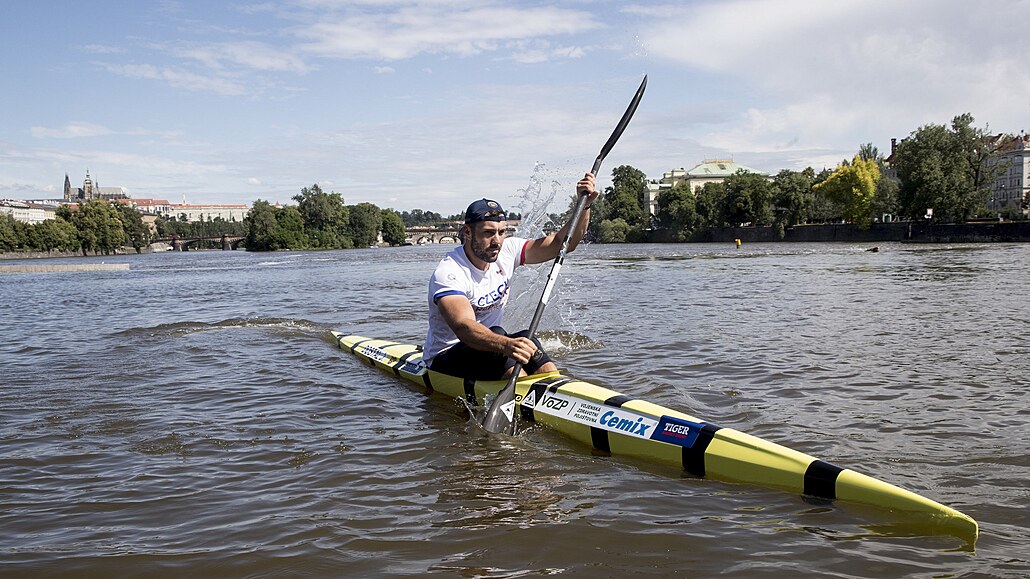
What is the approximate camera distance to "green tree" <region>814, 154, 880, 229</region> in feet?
268

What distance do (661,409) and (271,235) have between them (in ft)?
441

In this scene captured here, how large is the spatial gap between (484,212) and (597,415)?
2127mm

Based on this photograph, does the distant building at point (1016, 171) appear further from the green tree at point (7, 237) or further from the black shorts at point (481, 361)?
the green tree at point (7, 237)

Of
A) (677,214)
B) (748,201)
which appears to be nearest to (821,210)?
(748,201)

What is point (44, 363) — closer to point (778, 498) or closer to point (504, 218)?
point (504, 218)

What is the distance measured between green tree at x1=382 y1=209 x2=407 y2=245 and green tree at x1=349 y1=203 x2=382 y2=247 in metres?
9.18

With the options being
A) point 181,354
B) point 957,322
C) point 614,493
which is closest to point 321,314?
point 181,354

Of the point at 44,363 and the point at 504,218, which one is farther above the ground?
the point at 504,218

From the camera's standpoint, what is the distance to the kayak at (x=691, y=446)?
4434 millimetres

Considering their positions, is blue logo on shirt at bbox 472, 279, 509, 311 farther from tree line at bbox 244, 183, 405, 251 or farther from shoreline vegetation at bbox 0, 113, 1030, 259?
tree line at bbox 244, 183, 405, 251

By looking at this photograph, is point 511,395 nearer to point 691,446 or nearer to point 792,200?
point 691,446

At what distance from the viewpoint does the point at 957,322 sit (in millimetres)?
13367

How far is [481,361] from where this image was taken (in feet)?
24.9

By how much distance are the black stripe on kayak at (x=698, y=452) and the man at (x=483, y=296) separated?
66.5 inches
